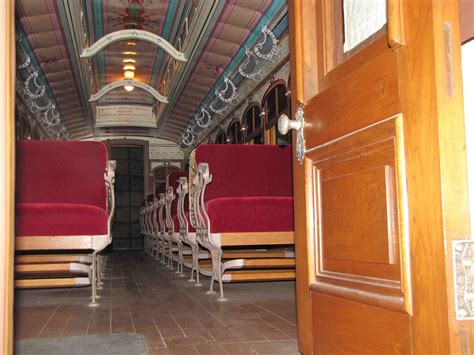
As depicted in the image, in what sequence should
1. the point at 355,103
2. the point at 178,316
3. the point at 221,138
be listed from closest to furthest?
the point at 355,103, the point at 178,316, the point at 221,138

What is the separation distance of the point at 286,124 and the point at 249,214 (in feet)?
6.38

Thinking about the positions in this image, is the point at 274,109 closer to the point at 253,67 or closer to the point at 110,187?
the point at 253,67

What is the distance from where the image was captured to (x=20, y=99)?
1064 centimetres

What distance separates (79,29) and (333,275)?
8.52 meters

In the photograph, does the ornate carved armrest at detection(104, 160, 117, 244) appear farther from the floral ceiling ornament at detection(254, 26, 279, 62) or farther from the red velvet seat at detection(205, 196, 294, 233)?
A: the floral ceiling ornament at detection(254, 26, 279, 62)

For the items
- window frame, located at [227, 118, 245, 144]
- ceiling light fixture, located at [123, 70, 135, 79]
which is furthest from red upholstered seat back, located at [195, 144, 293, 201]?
ceiling light fixture, located at [123, 70, 135, 79]

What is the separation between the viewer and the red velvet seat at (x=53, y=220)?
3.25 m

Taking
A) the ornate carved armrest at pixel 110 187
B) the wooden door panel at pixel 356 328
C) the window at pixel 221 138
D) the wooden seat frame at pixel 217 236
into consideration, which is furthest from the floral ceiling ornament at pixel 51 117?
the wooden door panel at pixel 356 328

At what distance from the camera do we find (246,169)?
4051 mm

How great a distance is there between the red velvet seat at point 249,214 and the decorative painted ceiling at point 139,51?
4399 millimetres

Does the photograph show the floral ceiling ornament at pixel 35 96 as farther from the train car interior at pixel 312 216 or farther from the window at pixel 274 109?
the train car interior at pixel 312 216

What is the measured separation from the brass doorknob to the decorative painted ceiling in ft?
19.6

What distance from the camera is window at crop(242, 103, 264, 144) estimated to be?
9.93m

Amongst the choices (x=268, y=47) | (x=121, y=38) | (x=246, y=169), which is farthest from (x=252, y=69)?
(x=246, y=169)
